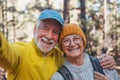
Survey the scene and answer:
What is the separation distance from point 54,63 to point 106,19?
24.4 ft

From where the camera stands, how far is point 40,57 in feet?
5.04

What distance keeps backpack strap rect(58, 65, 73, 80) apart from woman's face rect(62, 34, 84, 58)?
0.09 metres

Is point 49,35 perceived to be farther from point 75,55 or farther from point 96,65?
point 96,65

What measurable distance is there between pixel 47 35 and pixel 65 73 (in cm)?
24

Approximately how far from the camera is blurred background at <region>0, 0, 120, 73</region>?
837cm

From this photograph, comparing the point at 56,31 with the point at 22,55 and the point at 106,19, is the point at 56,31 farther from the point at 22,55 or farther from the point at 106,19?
the point at 106,19

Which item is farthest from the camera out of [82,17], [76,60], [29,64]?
[82,17]

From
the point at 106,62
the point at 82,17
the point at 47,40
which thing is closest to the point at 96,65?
the point at 106,62

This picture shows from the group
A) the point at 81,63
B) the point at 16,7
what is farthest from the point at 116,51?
the point at 81,63

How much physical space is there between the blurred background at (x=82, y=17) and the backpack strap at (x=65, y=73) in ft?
22.1

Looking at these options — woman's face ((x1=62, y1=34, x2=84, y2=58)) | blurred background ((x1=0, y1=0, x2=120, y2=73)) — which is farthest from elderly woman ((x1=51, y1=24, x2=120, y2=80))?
blurred background ((x1=0, y1=0, x2=120, y2=73))

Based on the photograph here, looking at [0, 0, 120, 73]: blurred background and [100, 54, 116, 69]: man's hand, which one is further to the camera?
[0, 0, 120, 73]: blurred background

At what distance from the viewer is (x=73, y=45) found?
1.57 m

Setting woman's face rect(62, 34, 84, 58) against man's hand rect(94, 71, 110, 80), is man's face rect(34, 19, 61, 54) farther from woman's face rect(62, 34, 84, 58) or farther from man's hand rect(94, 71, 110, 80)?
man's hand rect(94, 71, 110, 80)
